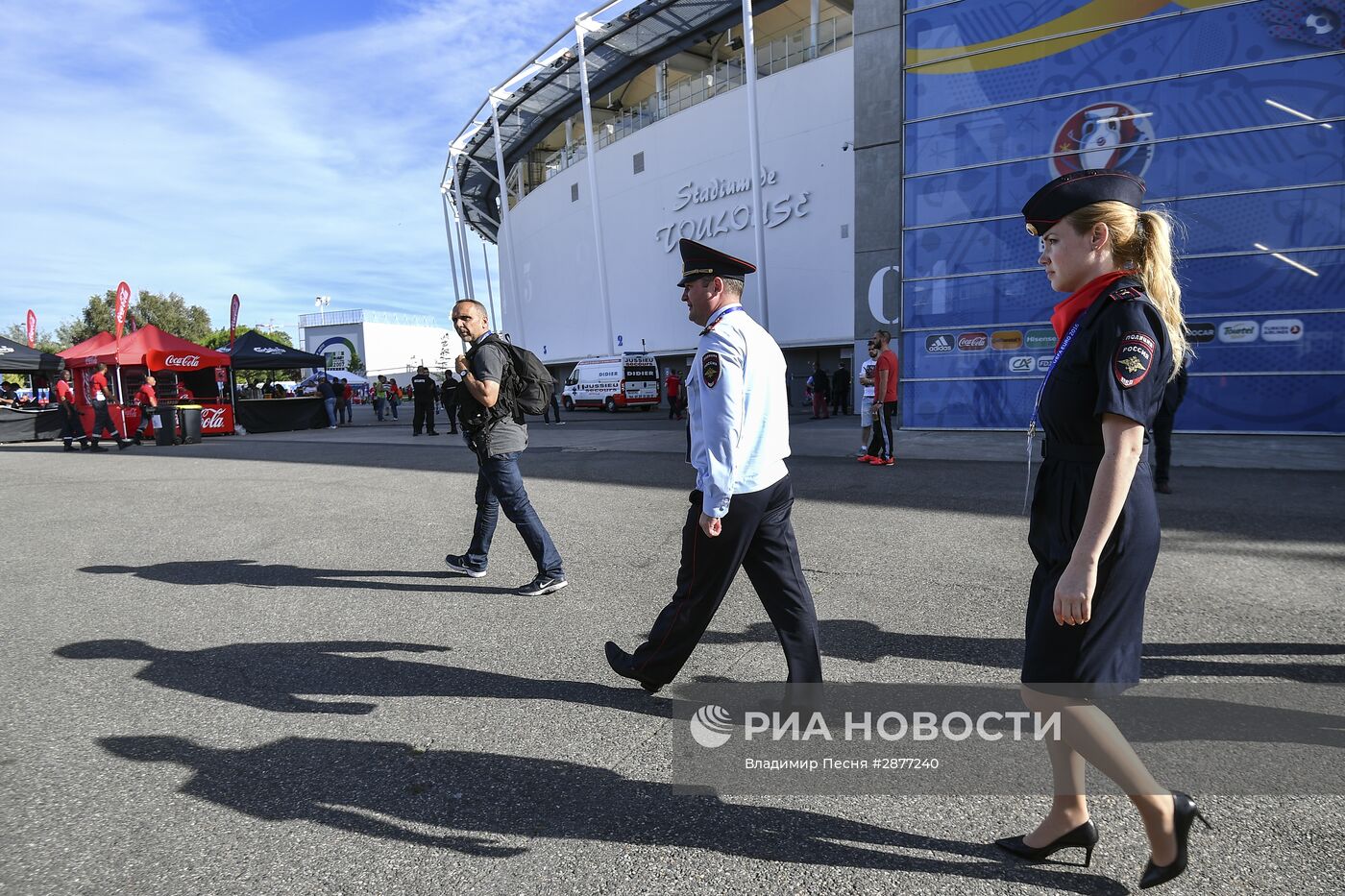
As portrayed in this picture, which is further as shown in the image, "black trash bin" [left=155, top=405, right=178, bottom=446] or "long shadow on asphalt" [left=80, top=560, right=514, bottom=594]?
"black trash bin" [left=155, top=405, right=178, bottom=446]

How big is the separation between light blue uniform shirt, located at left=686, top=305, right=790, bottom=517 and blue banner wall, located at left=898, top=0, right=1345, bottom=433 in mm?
11752

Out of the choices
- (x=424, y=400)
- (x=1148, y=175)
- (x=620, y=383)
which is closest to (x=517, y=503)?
(x=1148, y=175)

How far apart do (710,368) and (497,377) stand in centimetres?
240

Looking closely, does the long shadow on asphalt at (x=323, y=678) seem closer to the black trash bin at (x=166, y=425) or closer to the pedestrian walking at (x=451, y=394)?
the pedestrian walking at (x=451, y=394)

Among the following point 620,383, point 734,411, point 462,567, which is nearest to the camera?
point 734,411

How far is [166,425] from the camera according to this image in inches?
719

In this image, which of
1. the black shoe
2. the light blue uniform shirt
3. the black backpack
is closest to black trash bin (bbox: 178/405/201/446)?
the black backpack

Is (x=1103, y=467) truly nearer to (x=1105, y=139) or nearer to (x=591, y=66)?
(x=1105, y=139)

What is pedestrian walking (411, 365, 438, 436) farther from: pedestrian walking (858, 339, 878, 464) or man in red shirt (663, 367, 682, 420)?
pedestrian walking (858, 339, 878, 464)

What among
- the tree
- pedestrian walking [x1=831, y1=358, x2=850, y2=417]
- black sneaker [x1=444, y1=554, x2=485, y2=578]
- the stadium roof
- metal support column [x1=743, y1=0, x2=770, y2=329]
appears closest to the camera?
black sneaker [x1=444, y1=554, x2=485, y2=578]

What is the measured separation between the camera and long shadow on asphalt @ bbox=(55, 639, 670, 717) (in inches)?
133

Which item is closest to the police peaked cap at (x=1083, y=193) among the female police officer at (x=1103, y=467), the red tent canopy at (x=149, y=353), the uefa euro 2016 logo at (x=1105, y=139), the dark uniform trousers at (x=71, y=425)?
the female police officer at (x=1103, y=467)

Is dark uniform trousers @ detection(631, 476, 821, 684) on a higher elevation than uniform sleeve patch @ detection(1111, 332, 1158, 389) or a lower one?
lower

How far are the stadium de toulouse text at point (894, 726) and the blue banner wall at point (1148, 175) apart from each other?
11490 mm
